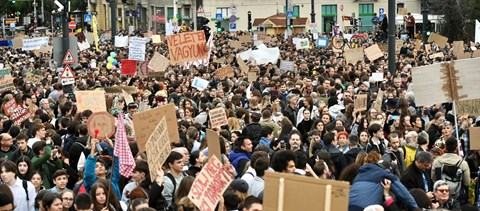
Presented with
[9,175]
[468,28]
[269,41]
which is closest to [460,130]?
[9,175]

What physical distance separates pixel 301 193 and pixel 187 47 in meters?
18.1

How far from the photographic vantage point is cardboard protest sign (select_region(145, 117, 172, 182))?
1062cm

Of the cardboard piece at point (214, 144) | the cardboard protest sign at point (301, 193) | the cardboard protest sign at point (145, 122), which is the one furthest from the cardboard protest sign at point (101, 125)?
the cardboard protest sign at point (301, 193)

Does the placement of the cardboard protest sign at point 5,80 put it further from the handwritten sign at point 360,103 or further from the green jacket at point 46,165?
the green jacket at point 46,165

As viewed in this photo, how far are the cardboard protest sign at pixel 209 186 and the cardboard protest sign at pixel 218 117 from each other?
19.3ft

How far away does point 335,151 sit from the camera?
13.3 m

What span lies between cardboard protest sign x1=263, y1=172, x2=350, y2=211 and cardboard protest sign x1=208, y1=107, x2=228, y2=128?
7992 millimetres

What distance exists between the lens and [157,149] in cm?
1088

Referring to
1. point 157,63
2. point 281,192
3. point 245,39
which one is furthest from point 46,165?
point 245,39


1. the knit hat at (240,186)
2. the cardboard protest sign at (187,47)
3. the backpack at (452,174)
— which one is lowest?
the backpack at (452,174)

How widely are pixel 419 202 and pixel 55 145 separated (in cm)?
512

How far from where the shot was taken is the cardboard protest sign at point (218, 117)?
1583cm

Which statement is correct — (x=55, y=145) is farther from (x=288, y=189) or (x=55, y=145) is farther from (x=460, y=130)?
(x=288, y=189)

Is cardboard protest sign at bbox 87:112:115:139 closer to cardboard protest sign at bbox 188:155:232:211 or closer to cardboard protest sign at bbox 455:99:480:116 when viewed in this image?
cardboard protest sign at bbox 188:155:232:211
